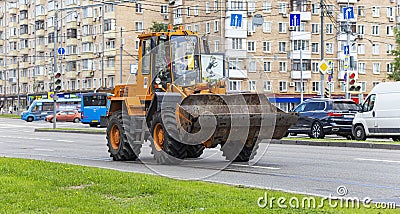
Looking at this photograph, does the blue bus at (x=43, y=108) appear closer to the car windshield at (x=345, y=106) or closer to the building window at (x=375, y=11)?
the building window at (x=375, y=11)

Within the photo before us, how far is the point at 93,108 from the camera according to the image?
211 ft

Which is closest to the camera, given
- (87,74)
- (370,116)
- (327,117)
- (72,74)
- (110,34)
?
(370,116)

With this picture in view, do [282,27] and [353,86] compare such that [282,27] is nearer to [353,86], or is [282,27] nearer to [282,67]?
[282,67]

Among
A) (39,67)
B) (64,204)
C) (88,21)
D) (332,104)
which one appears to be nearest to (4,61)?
(39,67)

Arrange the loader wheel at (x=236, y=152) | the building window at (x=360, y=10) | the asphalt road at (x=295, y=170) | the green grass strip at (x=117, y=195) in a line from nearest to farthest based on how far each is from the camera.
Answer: the green grass strip at (x=117, y=195), the asphalt road at (x=295, y=170), the loader wheel at (x=236, y=152), the building window at (x=360, y=10)

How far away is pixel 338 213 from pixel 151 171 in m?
7.80

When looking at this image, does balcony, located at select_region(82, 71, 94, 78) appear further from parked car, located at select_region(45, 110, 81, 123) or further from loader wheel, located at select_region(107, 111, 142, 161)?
→ loader wheel, located at select_region(107, 111, 142, 161)

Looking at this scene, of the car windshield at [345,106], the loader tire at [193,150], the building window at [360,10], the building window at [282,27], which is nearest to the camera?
Result: the loader tire at [193,150]

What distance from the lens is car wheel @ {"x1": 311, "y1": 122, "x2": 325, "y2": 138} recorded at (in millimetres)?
32406

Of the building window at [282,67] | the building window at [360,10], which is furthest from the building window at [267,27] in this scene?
the building window at [360,10]

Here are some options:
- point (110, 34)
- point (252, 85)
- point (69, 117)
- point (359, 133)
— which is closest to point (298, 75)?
point (110, 34)

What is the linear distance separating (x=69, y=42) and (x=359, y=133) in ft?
244

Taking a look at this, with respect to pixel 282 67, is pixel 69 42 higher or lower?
higher

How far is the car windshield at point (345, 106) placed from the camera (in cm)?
3297
